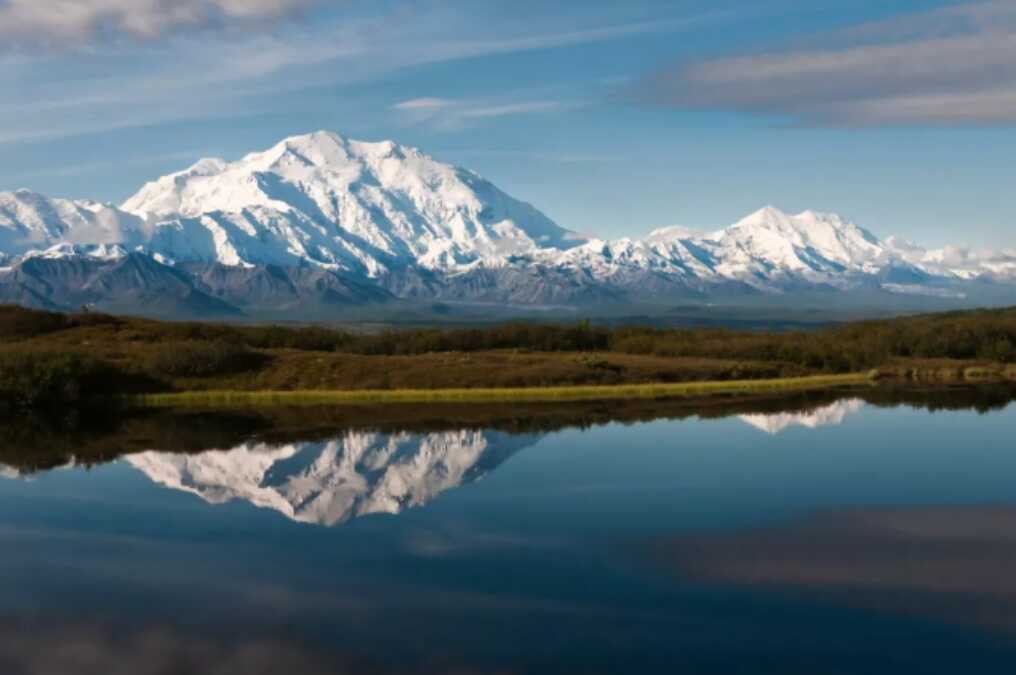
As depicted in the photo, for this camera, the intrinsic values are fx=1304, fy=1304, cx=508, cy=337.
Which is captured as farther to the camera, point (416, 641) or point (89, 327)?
point (89, 327)

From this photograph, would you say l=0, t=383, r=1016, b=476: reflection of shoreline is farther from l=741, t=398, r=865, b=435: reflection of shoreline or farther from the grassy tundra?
the grassy tundra

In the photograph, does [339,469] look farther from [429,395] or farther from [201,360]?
[201,360]

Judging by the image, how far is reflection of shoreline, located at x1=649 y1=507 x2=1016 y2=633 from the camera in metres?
35.1

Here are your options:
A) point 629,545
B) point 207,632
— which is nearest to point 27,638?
point 207,632

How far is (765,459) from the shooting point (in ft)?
210

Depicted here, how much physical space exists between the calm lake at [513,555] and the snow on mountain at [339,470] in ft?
0.79

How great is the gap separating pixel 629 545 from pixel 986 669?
48.8 feet

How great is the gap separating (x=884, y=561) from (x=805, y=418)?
150 ft

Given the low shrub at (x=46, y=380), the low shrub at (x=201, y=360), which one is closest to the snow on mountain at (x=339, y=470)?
the low shrub at (x=46, y=380)

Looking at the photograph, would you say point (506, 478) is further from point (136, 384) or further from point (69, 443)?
point (136, 384)

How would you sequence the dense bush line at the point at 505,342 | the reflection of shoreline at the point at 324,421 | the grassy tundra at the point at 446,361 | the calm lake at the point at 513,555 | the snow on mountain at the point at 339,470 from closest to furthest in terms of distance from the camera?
the calm lake at the point at 513,555 < the snow on mountain at the point at 339,470 < the reflection of shoreline at the point at 324,421 < the grassy tundra at the point at 446,361 < the dense bush line at the point at 505,342

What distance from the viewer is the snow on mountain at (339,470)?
52469 millimetres

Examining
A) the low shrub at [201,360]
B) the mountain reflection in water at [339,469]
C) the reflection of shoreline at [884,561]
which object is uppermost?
the low shrub at [201,360]

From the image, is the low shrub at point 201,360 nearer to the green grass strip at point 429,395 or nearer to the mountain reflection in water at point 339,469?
the green grass strip at point 429,395
